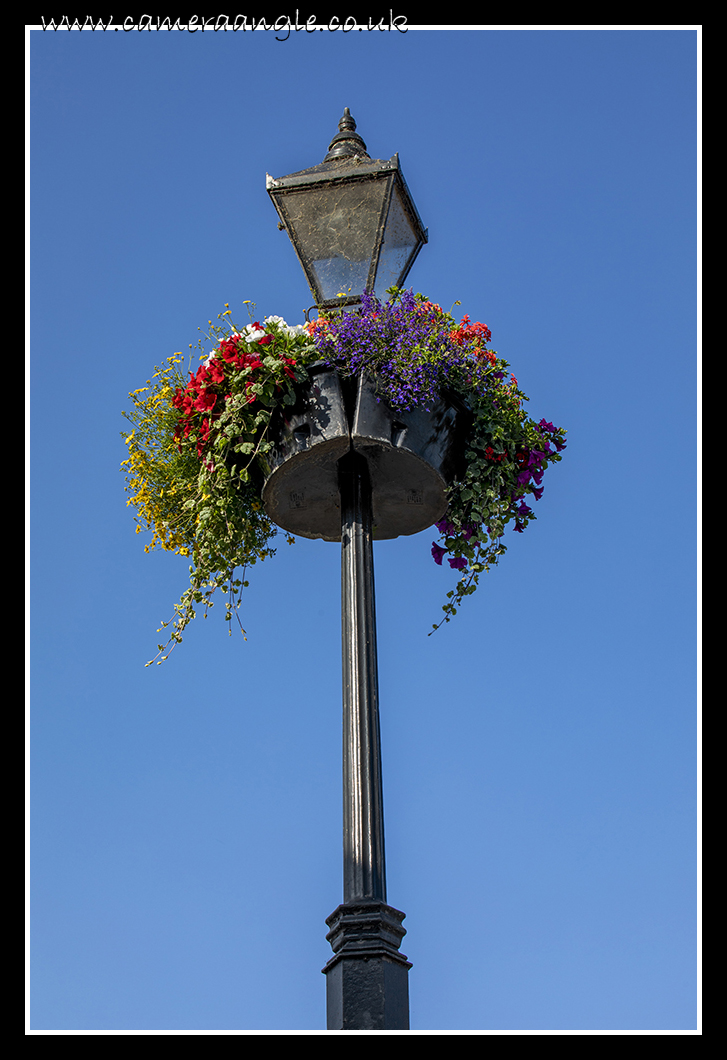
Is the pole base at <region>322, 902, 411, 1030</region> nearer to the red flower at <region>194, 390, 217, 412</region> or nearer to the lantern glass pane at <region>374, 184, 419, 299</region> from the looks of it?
the red flower at <region>194, 390, 217, 412</region>

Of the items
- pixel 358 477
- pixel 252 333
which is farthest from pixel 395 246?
pixel 358 477

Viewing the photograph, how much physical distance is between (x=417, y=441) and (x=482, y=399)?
410 mm

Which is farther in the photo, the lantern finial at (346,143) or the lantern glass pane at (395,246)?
the lantern finial at (346,143)

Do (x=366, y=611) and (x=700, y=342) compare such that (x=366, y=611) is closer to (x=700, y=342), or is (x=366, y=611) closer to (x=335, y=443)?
(x=335, y=443)

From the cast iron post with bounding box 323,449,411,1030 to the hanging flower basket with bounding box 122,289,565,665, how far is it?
0.74ft

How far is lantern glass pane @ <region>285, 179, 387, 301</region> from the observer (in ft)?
14.9

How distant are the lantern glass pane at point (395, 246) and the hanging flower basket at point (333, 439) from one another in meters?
0.32

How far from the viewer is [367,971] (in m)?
3.14

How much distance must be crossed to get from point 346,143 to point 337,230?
1.85ft

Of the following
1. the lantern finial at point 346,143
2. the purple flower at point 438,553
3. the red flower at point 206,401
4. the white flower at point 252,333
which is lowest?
the purple flower at point 438,553

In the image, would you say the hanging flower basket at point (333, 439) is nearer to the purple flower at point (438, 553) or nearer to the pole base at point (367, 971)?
the purple flower at point (438, 553)

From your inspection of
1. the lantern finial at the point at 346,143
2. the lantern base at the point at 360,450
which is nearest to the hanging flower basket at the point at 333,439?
the lantern base at the point at 360,450

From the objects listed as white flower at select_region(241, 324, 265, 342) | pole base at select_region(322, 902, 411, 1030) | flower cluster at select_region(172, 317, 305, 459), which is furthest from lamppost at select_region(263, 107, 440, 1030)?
white flower at select_region(241, 324, 265, 342)

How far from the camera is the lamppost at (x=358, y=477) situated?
127 inches
